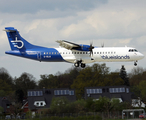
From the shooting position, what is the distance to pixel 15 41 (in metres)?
53.8

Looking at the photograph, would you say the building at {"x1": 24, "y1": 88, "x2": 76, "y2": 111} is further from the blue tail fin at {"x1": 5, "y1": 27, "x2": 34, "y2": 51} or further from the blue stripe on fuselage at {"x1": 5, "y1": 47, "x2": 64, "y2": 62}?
the blue stripe on fuselage at {"x1": 5, "y1": 47, "x2": 64, "y2": 62}

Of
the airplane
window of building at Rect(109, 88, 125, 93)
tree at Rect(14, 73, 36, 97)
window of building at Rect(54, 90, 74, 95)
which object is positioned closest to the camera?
the airplane

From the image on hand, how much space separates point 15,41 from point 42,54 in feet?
20.6

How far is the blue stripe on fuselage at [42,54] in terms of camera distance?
168 feet

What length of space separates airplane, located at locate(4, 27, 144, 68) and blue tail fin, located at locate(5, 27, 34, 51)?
59 cm

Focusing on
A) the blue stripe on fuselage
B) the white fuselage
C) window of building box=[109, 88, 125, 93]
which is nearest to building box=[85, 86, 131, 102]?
window of building box=[109, 88, 125, 93]

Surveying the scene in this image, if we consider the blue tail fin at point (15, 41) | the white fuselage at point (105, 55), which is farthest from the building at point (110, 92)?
the blue tail fin at point (15, 41)

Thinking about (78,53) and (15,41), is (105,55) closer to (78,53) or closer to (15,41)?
(78,53)

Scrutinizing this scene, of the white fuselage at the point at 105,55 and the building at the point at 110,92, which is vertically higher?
the white fuselage at the point at 105,55

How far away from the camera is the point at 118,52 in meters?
50.3

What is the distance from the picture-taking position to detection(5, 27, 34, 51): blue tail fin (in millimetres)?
53525

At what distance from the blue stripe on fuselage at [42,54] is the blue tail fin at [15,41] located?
1186mm

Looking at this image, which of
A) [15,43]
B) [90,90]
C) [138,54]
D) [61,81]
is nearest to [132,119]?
[138,54]

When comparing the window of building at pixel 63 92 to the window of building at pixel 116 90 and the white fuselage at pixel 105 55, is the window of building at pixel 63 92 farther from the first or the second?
the white fuselage at pixel 105 55
